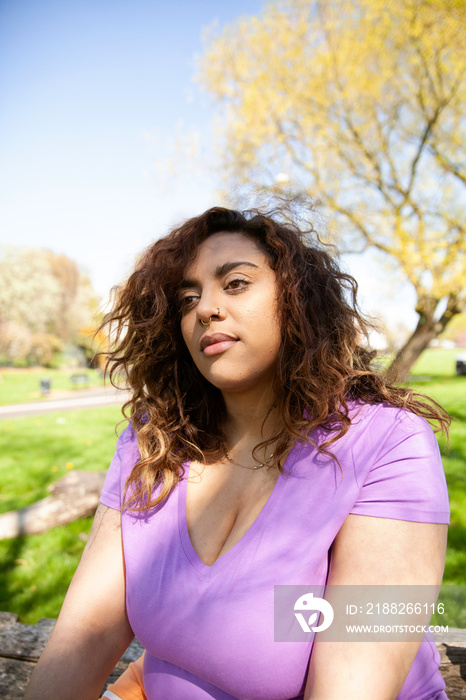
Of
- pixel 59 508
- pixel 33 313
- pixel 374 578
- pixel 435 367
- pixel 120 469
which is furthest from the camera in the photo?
pixel 33 313

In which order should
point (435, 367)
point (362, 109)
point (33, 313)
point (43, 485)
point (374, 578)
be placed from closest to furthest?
point (374, 578)
point (43, 485)
point (362, 109)
point (435, 367)
point (33, 313)

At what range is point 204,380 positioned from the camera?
73.4 inches

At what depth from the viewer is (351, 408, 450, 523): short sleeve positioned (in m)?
1.14

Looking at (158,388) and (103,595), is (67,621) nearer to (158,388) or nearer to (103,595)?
(103,595)

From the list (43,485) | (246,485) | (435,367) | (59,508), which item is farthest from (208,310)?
(435,367)

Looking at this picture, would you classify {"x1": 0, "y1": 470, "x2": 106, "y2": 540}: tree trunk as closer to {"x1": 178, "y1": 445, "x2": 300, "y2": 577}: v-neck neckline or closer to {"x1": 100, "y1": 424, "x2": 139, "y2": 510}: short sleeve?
{"x1": 100, "y1": 424, "x2": 139, "y2": 510}: short sleeve

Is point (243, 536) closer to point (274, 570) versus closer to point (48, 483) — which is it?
point (274, 570)

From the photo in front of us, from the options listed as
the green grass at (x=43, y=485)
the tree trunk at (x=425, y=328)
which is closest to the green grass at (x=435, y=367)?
the tree trunk at (x=425, y=328)

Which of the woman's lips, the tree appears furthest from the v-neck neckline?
the tree

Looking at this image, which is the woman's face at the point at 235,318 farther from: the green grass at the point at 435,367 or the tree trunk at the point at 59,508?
the green grass at the point at 435,367

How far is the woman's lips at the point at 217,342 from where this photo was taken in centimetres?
147

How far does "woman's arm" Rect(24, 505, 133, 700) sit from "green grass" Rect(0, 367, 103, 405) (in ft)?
49.4

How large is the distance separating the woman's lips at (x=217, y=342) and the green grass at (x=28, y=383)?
15.2 meters

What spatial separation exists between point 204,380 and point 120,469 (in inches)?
17.8
